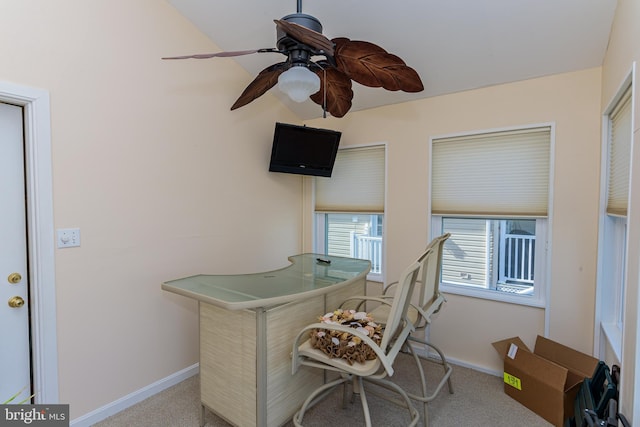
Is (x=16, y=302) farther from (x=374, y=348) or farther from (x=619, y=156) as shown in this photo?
(x=619, y=156)

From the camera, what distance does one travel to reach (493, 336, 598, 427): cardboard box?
205cm

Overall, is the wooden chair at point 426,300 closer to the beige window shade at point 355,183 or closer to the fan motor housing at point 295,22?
the beige window shade at point 355,183

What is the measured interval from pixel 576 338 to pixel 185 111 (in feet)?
11.5

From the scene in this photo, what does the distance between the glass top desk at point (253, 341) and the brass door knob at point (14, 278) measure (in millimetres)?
851

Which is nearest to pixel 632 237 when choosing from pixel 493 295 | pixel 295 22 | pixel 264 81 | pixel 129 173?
pixel 493 295

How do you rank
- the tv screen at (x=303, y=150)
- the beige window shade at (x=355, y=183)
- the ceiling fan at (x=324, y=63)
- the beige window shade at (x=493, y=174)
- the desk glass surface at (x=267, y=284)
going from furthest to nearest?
the beige window shade at (x=355, y=183)
the tv screen at (x=303, y=150)
the beige window shade at (x=493, y=174)
the desk glass surface at (x=267, y=284)
the ceiling fan at (x=324, y=63)

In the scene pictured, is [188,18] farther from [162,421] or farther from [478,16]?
[162,421]

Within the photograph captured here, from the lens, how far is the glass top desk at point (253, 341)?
171 cm

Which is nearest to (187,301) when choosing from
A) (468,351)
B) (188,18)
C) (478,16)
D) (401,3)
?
(188,18)

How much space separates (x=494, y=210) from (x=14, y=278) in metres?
3.38

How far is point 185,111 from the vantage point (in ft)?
8.39

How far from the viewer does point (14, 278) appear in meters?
1.84

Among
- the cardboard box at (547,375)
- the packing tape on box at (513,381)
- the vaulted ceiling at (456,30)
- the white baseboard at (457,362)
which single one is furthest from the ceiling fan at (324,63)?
the white baseboard at (457,362)

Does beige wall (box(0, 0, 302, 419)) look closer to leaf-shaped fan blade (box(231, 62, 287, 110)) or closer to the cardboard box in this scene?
leaf-shaped fan blade (box(231, 62, 287, 110))
